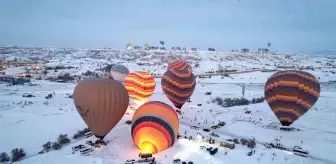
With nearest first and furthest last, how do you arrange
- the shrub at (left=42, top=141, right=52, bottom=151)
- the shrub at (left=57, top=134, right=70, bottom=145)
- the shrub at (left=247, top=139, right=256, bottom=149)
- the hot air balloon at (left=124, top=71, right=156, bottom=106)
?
the shrub at (left=42, top=141, right=52, bottom=151) < the shrub at (left=247, top=139, right=256, bottom=149) < the shrub at (left=57, top=134, right=70, bottom=145) < the hot air balloon at (left=124, top=71, right=156, bottom=106)

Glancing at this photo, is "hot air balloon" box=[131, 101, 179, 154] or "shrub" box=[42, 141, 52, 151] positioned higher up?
"hot air balloon" box=[131, 101, 179, 154]

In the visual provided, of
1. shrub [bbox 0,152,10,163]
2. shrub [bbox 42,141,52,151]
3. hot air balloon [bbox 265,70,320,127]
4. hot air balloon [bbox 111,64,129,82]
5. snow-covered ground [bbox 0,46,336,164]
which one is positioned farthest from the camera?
hot air balloon [bbox 111,64,129,82]

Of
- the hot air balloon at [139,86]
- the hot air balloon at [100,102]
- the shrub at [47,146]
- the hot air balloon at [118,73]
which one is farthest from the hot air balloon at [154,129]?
the hot air balloon at [118,73]

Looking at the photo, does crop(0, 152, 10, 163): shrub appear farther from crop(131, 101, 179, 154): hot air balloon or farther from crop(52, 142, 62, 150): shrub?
crop(131, 101, 179, 154): hot air balloon

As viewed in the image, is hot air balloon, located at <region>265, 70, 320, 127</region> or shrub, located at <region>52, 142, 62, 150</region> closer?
shrub, located at <region>52, 142, 62, 150</region>

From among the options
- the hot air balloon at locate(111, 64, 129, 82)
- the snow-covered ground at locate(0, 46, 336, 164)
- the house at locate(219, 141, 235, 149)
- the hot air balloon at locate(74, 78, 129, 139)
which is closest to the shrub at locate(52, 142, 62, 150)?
the snow-covered ground at locate(0, 46, 336, 164)

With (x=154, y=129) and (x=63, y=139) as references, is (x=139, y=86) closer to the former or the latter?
(x=63, y=139)

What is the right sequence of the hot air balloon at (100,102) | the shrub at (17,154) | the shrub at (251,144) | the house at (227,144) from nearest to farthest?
the shrub at (17,154)
the hot air balloon at (100,102)
the house at (227,144)
the shrub at (251,144)

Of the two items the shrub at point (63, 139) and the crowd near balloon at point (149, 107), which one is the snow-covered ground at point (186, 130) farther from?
the crowd near balloon at point (149, 107)
